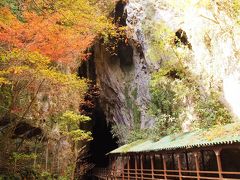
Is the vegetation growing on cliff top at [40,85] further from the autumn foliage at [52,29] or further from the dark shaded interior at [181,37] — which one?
the dark shaded interior at [181,37]

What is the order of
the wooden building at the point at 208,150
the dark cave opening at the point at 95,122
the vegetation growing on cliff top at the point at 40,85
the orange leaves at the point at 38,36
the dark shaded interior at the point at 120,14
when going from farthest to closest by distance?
the dark cave opening at the point at 95,122
the dark shaded interior at the point at 120,14
the orange leaves at the point at 38,36
the vegetation growing on cliff top at the point at 40,85
the wooden building at the point at 208,150

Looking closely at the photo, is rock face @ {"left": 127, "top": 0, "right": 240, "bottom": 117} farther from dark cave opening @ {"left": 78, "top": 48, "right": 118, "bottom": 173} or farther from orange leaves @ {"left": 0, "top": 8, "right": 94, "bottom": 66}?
orange leaves @ {"left": 0, "top": 8, "right": 94, "bottom": 66}

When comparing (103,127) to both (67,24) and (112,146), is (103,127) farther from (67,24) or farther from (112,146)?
(67,24)

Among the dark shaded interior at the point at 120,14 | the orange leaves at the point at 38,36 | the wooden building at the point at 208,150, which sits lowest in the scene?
the wooden building at the point at 208,150

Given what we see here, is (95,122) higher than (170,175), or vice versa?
(95,122)

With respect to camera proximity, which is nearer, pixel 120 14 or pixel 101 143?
pixel 120 14

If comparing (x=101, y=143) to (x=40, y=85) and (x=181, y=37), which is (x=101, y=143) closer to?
(x=181, y=37)

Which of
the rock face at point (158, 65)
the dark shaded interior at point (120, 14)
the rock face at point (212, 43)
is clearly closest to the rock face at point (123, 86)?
the rock face at point (158, 65)

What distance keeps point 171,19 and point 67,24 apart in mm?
8764

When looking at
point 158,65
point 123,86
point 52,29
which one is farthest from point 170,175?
point 123,86

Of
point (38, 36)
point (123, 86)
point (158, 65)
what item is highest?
point (158, 65)

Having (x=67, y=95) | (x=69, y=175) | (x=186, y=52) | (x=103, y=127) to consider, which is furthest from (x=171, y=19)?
(x=103, y=127)

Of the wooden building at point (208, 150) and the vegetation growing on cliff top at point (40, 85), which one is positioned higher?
the vegetation growing on cliff top at point (40, 85)

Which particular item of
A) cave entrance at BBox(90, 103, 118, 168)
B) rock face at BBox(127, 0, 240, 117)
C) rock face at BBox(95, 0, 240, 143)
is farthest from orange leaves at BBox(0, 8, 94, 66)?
cave entrance at BBox(90, 103, 118, 168)
